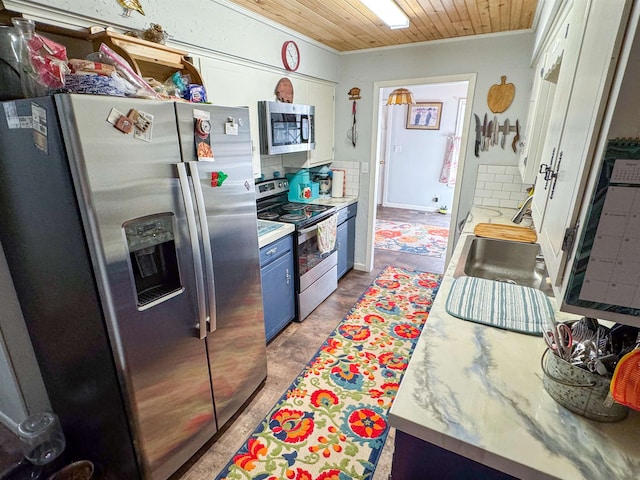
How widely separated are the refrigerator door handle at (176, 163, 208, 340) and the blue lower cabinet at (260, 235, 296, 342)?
0.75 metres

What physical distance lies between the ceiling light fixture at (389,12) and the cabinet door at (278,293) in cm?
175

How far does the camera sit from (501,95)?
2967 mm

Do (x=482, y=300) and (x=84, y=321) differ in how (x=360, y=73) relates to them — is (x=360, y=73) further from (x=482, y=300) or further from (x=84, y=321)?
(x=84, y=321)

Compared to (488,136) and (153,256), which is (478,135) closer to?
(488,136)

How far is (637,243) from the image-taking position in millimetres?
658

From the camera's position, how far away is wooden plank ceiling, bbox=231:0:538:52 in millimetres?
2172

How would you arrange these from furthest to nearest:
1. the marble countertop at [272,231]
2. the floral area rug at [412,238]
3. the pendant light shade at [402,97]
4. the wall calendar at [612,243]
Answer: the floral area rug at [412,238]
the pendant light shade at [402,97]
the marble countertop at [272,231]
the wall calendar at [612,243]

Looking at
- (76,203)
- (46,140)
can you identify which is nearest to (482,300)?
(76,203)

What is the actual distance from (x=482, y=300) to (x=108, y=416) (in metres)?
1.69

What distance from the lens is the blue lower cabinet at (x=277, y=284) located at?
2396 millimetres

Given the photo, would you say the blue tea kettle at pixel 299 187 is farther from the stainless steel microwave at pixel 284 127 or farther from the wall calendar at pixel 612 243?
the wall calendar at pixel 612 243

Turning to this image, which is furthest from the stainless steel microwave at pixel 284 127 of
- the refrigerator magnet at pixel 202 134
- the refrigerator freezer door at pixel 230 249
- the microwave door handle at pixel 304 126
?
the refrigerator magnet at pixel 202 134

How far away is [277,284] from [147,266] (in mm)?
1230

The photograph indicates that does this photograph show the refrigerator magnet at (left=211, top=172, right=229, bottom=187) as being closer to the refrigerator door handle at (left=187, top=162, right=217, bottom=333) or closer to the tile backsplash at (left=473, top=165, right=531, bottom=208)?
the refrigerator door handle at (left=187, top=162, right=217, bottom=333)
